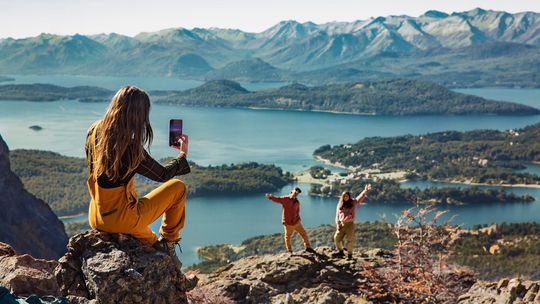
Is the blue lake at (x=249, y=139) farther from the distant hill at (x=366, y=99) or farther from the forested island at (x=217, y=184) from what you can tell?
the distant hill at (x=366, y=99)

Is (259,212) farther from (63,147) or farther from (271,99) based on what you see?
(271,99)

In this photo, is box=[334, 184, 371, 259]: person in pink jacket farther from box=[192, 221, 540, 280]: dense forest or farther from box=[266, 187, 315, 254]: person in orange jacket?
box=[192, 221, 540, 280]: dense forest

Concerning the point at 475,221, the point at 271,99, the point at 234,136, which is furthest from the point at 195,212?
the point at 271,99

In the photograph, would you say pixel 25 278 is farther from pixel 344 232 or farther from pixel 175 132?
pixel 344 232

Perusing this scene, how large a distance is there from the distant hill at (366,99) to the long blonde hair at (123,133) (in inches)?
6172

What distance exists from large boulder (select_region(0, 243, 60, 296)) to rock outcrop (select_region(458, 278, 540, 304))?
163 inches

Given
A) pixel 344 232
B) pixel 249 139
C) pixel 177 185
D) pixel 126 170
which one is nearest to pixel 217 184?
pixel 249 139

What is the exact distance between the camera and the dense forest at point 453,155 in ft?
275

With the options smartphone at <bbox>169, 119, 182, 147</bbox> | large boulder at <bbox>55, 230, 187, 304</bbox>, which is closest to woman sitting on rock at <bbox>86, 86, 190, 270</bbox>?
large boulder at <bbox>55, 230, 187, 304</bbox>

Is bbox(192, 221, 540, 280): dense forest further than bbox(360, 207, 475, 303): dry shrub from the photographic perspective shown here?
Yes

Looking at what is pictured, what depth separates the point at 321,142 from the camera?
109062 mm

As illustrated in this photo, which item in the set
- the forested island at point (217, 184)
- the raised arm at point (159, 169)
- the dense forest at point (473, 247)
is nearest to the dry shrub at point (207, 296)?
the raised arm at point (159, 169)

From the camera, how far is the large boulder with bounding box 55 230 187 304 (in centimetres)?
441

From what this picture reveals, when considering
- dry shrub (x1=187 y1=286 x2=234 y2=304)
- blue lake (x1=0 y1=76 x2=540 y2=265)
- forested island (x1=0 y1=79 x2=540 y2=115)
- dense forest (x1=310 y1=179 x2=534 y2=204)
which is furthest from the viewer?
forested island (x1=0 y1=79 x2=540 y2=115)
